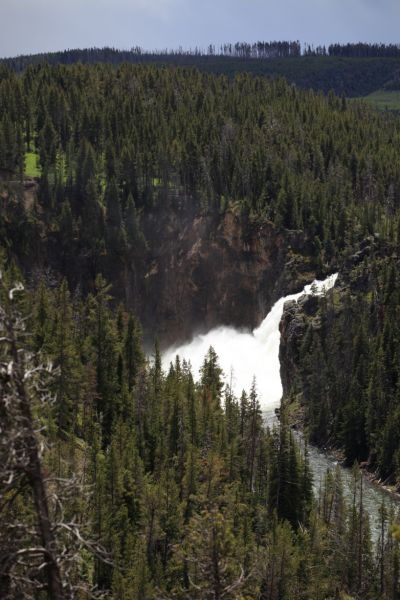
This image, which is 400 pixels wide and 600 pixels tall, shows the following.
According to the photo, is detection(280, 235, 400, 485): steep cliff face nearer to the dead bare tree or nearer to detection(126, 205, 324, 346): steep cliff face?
detection(126, 205, 324, 346): steep cliff face

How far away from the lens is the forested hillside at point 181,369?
65.9ft

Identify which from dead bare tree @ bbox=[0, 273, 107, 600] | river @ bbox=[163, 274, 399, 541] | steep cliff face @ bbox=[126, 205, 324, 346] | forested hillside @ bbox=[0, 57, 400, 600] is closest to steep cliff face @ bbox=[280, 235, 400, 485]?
forested hillside @ bbox=[0, 57, 400, 600]

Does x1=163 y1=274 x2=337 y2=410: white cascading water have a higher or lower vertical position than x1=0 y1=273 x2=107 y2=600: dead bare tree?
lower

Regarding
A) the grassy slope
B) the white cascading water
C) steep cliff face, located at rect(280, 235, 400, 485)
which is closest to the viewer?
steep cliff face, located at rect(280, 235, 400, 485)

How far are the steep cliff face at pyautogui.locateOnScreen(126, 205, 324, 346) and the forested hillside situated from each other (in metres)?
0.43

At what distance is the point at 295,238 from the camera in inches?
6580

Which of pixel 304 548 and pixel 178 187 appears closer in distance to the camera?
pixel 304 548

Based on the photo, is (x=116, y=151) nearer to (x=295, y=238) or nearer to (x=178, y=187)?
(x=178, y=187)

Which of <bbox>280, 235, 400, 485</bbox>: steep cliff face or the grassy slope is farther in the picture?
the grassy slope

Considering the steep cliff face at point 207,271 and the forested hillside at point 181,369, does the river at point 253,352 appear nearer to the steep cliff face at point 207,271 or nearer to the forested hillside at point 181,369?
the steep cliff face at point 207,271

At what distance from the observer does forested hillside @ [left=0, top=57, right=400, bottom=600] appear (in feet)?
65.9

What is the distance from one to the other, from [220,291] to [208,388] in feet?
191

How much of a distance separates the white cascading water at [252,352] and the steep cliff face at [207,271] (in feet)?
9.82

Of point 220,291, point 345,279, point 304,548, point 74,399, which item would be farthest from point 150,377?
point 220,291
